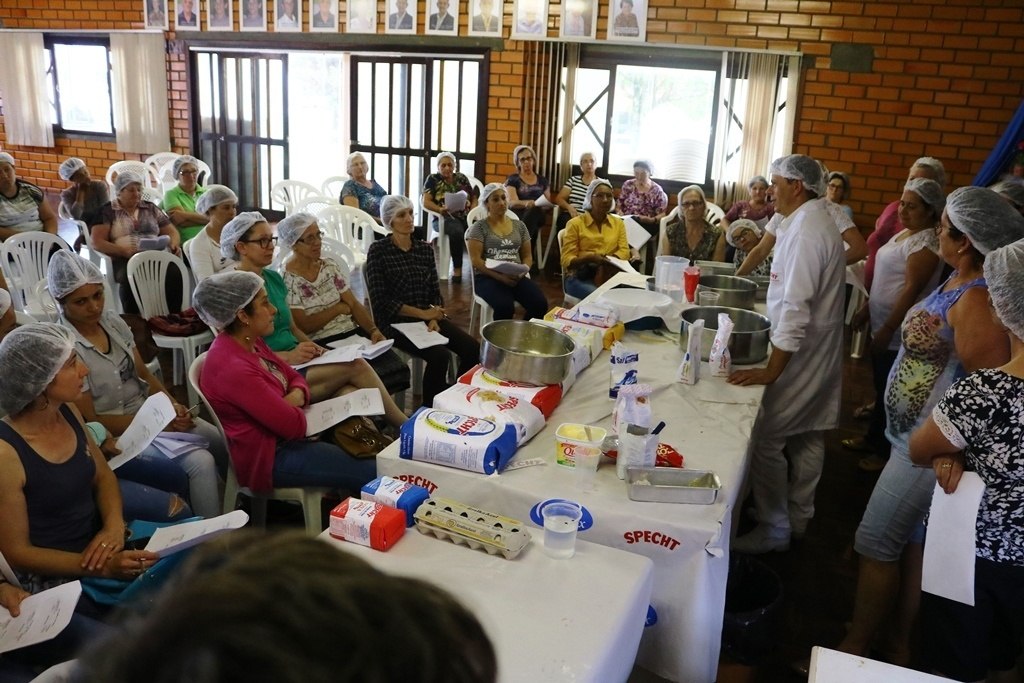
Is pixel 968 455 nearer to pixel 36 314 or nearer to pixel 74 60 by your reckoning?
pixel 36 314

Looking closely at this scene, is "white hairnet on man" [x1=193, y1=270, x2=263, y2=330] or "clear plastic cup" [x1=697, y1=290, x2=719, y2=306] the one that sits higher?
"white hairnet on man" [x1=193, y1=270, x2=263, y2=330]

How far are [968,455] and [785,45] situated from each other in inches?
229

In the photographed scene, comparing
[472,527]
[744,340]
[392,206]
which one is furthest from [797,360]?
[392,206]

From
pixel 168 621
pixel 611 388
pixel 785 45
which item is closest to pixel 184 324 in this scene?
pixel 611 388

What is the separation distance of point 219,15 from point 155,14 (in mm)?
940

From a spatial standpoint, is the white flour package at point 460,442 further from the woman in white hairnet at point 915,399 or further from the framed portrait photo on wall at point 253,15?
the framed portrait photo on wall at point 253,15

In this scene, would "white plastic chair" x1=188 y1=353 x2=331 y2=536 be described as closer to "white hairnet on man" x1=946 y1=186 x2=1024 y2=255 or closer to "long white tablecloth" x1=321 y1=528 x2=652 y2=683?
"long white tablecloth" x1=321 y1=528 x2=652 y2=683

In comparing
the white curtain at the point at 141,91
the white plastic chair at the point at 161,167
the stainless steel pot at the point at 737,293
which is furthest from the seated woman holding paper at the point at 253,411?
the white curtain at the point at 141,91

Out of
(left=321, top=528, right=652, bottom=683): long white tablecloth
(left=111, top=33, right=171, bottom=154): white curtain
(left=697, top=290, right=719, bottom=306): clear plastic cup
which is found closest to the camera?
(left=321, top=528, right=652, bottom=683): long white tablecloth

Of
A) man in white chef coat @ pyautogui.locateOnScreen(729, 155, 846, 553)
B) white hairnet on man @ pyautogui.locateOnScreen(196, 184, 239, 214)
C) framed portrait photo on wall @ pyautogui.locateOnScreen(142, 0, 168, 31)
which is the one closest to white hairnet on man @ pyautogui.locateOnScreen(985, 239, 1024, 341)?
man in white chef coat @ pyautogui.locateOnScreen(729, 155, 846, 553)

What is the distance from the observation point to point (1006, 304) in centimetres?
161

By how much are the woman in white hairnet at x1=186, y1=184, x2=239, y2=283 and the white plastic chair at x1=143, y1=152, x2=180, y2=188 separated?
2.73m

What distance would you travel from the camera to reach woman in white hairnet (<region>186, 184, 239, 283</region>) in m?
4.00

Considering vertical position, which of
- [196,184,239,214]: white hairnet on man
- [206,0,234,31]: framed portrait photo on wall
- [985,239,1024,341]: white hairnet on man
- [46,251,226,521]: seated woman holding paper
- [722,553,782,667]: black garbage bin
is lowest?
[722,553,782,667]: black garbage bin
